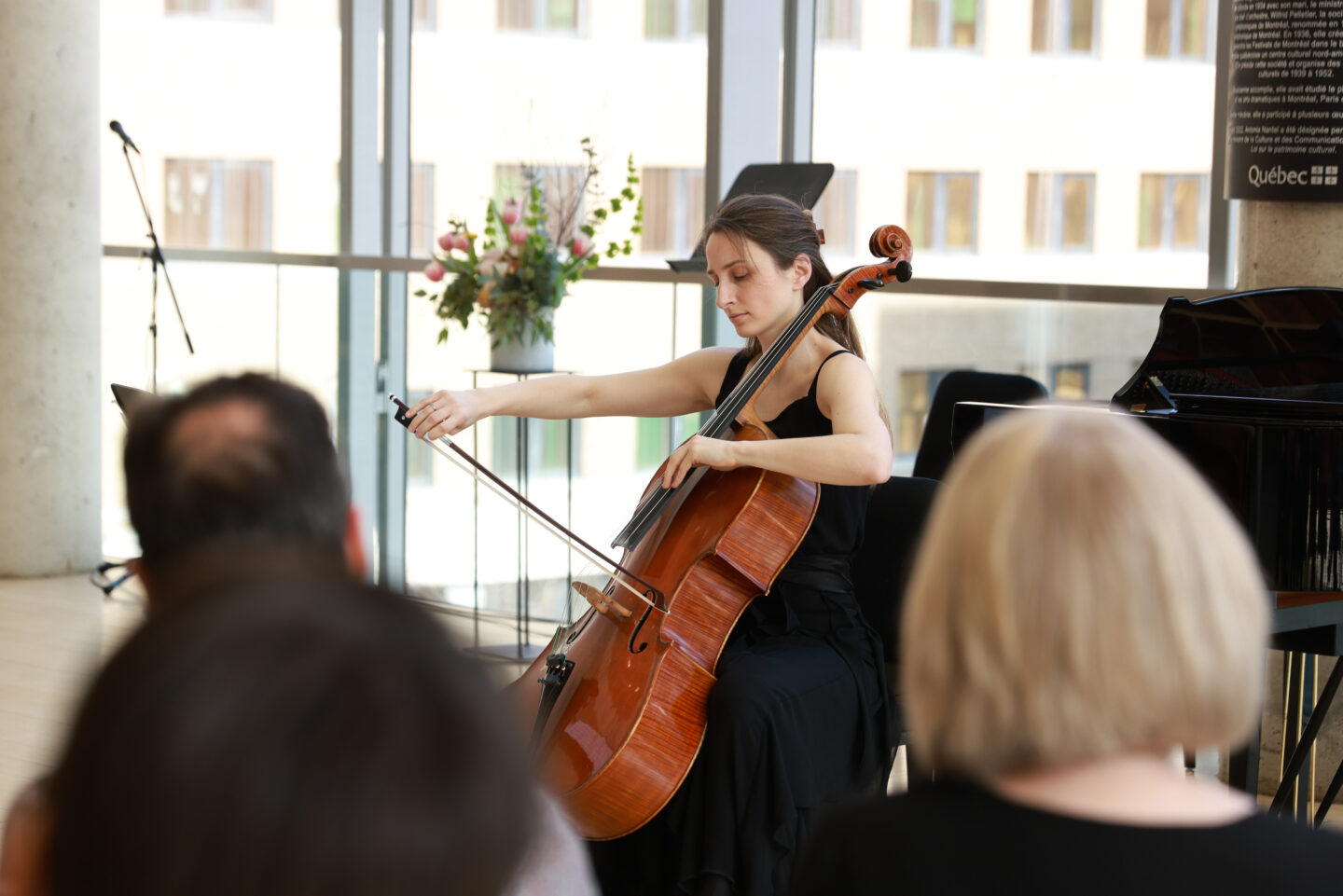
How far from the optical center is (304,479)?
98 centimetres

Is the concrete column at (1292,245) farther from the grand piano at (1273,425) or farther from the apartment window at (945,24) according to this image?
the apartment window at (945,24)

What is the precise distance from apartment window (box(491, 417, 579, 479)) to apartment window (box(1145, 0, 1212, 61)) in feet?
6.43

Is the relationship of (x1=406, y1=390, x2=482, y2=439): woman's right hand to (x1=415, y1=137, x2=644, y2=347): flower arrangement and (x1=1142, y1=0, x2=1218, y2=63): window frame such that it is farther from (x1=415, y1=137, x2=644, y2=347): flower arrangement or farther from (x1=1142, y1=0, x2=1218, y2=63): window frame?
(x1=1142, y1=0, x2=1218, y2=63): window frame

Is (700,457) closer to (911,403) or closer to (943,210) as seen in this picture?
(911,403)

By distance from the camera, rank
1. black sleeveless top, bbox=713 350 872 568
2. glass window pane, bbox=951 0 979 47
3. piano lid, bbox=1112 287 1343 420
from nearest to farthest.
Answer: black sleeveless top, bbox=713 350 872 568, piano lid, bbox=1112 287 1343 420, glass window pane, bbox=951 0 979 47

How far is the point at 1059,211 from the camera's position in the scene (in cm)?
392

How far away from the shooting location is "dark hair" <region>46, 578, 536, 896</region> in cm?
46

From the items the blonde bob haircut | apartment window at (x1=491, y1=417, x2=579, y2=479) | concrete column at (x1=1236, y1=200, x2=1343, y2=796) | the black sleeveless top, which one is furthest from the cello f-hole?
apartment window at (x1=491, y1=417, x2=579, y2=479)

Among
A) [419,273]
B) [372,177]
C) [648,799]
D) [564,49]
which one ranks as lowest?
[648,799]

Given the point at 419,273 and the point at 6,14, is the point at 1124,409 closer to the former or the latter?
the point at 419,273

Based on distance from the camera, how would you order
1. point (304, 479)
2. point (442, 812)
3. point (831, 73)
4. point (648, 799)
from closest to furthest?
1. point (442, 812)
2. point (304, 479)
3. point (648, 799)
4. point (831, 73)

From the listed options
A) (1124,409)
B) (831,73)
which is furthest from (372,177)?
(1124,409)

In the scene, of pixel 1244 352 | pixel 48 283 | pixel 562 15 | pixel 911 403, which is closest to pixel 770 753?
pixel 1244 352

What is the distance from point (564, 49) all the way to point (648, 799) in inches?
129
